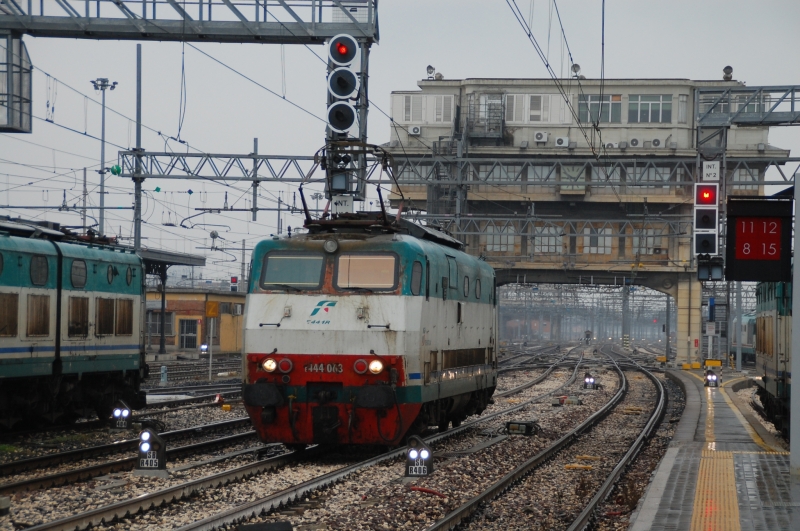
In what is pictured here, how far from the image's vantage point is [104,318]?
795 inches

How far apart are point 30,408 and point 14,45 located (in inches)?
307

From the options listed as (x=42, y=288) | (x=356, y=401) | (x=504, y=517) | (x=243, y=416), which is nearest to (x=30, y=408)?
(x=42, y=288)

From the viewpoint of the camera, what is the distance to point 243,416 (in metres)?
22.0

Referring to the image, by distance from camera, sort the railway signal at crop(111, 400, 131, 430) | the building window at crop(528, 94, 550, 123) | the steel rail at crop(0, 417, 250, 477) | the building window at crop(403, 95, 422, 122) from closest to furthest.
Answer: the steel rail at crop(0, 417, 250, 477) < the railway signal at crop(111, 400, 131, 430) < the building window at crop(528, 94, 550, 123) < the building window at crop(403, 95, 422, 122)

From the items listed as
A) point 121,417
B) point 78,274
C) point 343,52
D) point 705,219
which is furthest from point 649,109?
point 78,274

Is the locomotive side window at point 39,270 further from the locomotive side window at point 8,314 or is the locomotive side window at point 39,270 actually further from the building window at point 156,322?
the building window at point 156,322

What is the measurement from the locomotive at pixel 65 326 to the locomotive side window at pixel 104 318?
Answer: 0.02 meters

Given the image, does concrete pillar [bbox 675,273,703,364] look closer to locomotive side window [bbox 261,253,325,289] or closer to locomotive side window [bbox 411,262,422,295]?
locomotive side window [bbox 411,262,422,295]

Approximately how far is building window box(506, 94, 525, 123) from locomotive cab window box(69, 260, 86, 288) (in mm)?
44650

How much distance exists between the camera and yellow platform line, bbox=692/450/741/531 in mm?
9859

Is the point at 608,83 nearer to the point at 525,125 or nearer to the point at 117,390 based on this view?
the point at 525,125

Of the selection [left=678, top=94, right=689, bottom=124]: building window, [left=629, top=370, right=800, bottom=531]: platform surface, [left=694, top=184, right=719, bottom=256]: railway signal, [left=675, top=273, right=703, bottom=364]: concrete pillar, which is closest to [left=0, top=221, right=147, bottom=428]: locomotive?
[left=629, top=370, right=800, bottom=531]: platform surface

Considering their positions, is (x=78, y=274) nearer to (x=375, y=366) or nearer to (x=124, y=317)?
(x=124, y=317)

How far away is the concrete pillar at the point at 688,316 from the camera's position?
2275 inches
